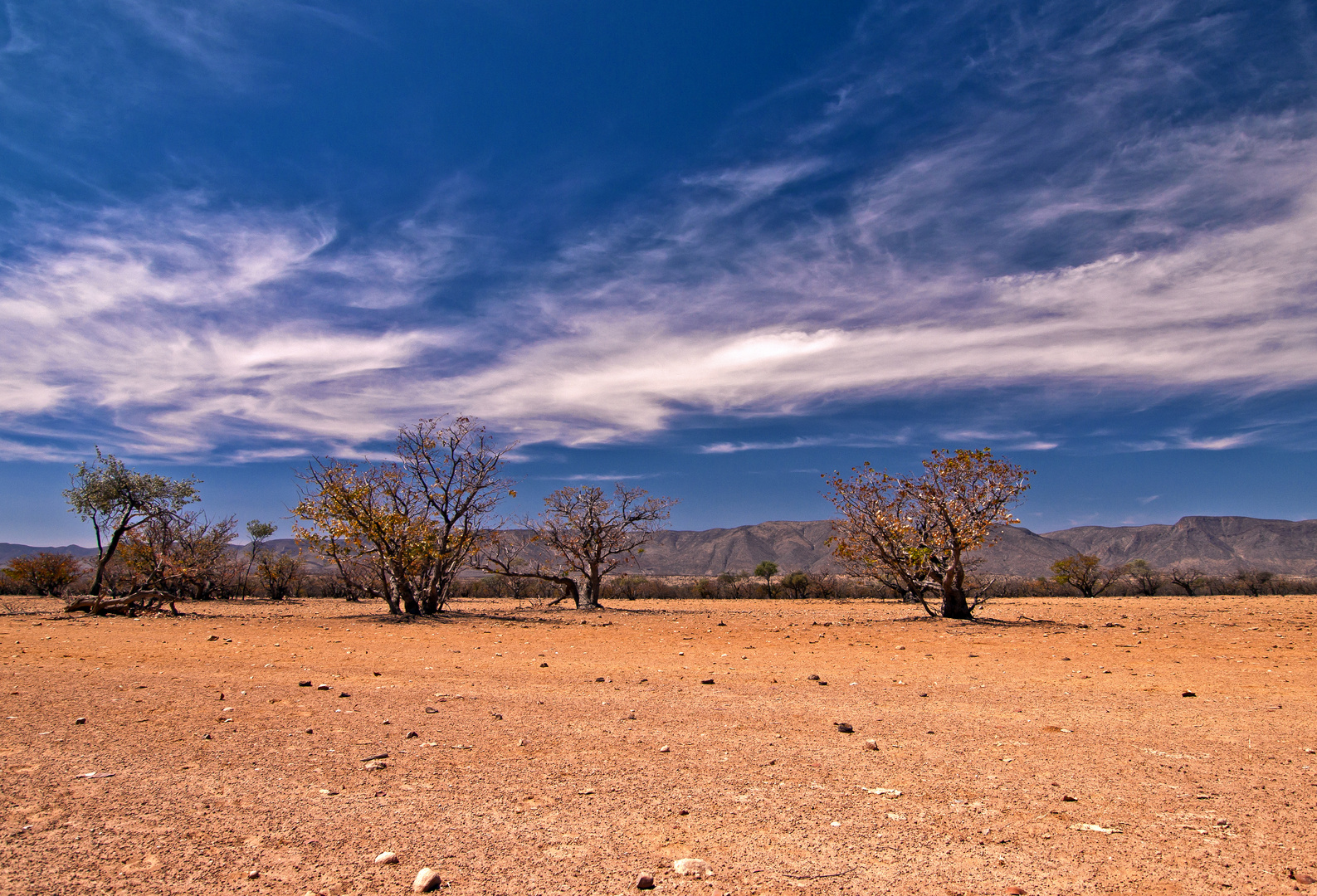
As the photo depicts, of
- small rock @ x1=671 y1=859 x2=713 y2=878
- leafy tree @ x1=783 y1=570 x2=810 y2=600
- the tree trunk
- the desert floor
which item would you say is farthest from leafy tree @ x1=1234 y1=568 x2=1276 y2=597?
small rock @ x1=671 y1=859 x2=713 y2=878

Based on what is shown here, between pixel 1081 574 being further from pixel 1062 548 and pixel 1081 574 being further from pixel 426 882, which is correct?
pixel 1062 548

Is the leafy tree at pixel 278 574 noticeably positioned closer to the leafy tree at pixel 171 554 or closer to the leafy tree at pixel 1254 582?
the leafy tree at pixel 171 554

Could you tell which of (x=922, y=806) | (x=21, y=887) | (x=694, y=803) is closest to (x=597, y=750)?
(x=694, y=803)

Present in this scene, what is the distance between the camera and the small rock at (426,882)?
10.4 feet

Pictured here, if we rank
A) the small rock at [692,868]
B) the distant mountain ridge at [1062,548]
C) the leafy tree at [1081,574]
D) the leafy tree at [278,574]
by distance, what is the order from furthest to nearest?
the distant mountain ridge at [1062,548] < the leafy tree at [278,574] < the leafy tree at [1081,574] < the small rock at [692,868]

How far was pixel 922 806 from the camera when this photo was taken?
4305 mm

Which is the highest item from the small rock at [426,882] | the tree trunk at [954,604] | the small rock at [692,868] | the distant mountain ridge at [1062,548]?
the distant mountain ridge at [1062,548]

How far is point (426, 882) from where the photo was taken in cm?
321

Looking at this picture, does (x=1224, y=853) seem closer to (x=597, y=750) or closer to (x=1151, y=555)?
(x=597, y=750)

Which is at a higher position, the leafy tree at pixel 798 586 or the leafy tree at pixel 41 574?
the leafy tree at pixel 41 574

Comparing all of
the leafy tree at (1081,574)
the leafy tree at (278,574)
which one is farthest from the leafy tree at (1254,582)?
the leafy tree at (278,574)

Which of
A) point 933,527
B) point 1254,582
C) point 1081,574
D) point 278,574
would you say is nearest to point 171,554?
point 278,574

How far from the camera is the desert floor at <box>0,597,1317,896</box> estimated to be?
342 centimetres

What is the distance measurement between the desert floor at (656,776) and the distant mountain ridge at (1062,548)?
7718 cm
